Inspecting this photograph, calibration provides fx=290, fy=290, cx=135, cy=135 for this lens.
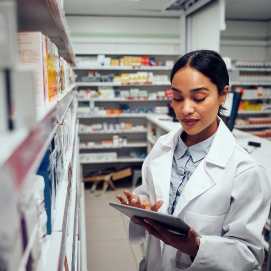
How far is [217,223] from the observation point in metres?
1.38

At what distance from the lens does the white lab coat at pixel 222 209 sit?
4.21 feet

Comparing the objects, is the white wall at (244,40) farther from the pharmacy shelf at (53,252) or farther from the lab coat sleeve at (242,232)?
the pharmacy shelf at (53,252)

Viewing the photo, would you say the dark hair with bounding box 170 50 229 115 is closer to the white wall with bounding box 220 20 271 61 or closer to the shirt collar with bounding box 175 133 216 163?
the shirt collar with bounding box 175 133 216 163

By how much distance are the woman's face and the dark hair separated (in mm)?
24

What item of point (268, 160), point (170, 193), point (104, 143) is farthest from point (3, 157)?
point (104, 143)

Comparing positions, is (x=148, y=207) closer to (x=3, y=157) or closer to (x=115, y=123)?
(x=3, y=157)

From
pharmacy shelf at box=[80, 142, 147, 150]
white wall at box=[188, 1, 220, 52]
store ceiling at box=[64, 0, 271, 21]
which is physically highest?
store ceiling at box=[64, 0, 271, 21]

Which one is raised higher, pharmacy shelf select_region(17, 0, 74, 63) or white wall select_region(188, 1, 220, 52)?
white wall select_region(188, 1, 220, 52)

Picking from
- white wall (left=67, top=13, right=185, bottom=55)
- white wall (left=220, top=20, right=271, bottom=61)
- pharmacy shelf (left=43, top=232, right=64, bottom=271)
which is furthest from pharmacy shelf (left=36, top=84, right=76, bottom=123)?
white wall (left=220, top=20, right=271, bottom=61)

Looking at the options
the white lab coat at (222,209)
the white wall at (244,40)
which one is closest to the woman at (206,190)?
the white lab coat at (222,209)

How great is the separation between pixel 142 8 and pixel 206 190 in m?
4.94

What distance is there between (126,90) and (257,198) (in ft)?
17.2

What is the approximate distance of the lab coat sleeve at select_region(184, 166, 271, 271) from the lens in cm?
127

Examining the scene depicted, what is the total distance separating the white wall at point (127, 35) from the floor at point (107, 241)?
3.22 metres
